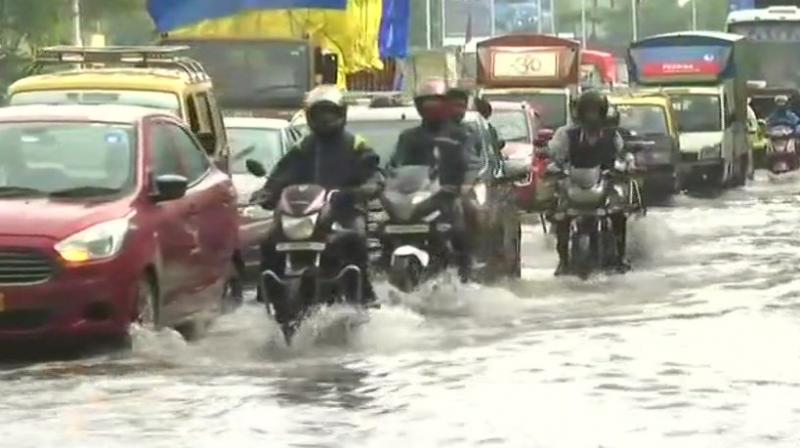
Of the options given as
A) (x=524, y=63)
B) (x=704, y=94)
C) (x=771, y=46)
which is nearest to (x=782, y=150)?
(x=704, y=94)

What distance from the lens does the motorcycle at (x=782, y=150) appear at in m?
49.0

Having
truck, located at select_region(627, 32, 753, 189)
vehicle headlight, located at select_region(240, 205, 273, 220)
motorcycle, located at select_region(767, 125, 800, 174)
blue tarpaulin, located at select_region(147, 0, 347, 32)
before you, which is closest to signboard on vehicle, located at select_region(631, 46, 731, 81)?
truck, located at select_region(627, 32, 753, 189)

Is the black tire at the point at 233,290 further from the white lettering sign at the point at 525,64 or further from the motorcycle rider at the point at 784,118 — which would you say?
the motorcycle rider at the point at 784,118

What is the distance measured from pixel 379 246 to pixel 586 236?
348 cm

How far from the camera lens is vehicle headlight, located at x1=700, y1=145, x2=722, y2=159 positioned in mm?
42219

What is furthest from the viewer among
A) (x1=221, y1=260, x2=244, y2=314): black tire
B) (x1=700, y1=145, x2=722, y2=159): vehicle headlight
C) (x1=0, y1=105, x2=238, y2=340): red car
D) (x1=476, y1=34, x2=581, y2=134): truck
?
(x1=700, y1=145, x2=722, y2=159): vehicle headlight

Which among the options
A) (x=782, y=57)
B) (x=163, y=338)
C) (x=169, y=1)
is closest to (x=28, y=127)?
(x=163, y=338)

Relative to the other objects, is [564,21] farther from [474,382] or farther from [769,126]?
[474,382]

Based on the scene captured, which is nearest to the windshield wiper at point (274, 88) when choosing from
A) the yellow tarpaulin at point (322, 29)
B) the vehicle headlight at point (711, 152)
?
the yellow tarpaulin at point (322, 29)

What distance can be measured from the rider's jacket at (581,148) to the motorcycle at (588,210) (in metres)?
0.08

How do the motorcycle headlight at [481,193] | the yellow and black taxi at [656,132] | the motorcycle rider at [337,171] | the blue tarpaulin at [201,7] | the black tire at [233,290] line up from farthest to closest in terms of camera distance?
the yellow and black taxi at [656,132]
the blue tarpaulin at [201,7]
the motorcycle headlight at [481,193]
the black tire at [233,290]
the motorcycle rider at [337,171]

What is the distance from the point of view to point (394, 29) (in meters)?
41.9

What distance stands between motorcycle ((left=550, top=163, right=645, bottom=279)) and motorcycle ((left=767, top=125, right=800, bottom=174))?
2840 cm

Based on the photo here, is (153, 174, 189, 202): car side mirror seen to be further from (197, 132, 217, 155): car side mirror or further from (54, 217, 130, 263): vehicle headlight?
(197, 132, 217, 155): car side mirror
